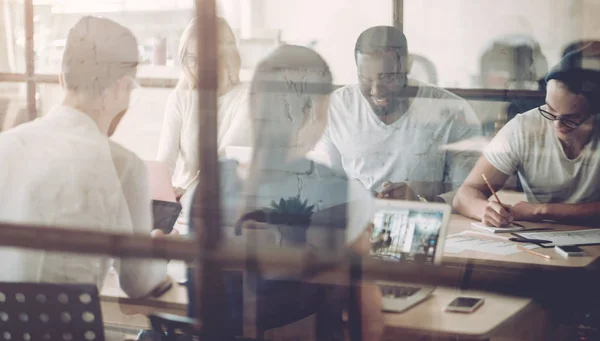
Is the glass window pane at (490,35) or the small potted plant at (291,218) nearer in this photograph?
the small potted plant at (291,218)

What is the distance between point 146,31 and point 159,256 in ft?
1.97

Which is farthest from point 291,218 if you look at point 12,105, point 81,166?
point 12,105

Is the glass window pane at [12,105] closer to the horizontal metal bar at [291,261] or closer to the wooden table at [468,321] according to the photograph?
the horizontal metal bar at [291,261]

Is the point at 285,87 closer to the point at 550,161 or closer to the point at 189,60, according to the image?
the point at 189,60

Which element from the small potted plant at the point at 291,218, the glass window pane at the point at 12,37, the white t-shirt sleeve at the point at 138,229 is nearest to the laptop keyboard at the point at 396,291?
the small potted plant at the point at 291,218

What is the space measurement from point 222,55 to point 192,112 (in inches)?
5.9

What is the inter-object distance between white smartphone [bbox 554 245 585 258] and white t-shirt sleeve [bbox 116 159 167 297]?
2.99 feet

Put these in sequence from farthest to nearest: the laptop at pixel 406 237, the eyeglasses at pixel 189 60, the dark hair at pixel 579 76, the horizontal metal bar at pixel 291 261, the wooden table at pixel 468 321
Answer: the dark hair at pixel 579 76 → the eyeglasses at pixel 189 60 → the laptop at pixel 406 237 → the wooden table at pixel 468 321 → the horizontal metal bar at pixel 291 261

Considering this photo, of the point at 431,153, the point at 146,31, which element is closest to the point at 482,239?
the point at 431,153

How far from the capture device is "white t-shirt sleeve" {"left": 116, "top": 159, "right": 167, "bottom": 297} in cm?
147

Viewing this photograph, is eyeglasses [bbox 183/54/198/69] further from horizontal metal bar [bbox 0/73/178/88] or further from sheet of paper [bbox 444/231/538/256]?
sheet of paper [bbox 444/231/538/256]

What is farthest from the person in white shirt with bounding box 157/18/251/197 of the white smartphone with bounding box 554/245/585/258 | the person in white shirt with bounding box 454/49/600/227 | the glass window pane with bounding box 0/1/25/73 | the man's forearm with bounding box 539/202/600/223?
the man's forearm with bounding box 539/202/600/223

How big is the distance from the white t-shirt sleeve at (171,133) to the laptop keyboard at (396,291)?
574mm

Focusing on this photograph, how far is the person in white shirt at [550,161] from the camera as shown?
1.78 m
